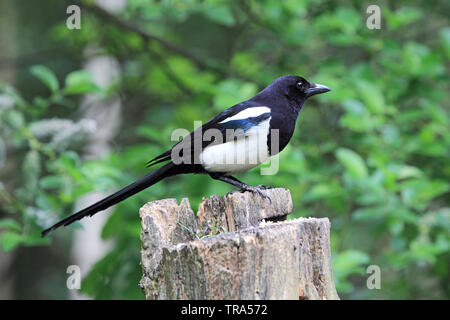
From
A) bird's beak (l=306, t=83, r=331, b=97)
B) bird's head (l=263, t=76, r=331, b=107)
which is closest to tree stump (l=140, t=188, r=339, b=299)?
bird's head (l=263, t=76, r=331, b=107)

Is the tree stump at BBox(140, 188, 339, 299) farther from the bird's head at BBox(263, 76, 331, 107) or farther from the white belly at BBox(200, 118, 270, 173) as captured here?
the bird's head at BBox(263, 76, 331, 107)

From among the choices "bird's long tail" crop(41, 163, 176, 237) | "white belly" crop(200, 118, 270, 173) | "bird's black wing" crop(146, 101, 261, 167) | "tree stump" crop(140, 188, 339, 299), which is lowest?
"tree stump" crop(140, 188, 339, 299)

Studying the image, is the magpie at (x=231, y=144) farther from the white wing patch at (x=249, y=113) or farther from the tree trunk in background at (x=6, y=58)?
the tree trunk in background at (x=6, y=58)

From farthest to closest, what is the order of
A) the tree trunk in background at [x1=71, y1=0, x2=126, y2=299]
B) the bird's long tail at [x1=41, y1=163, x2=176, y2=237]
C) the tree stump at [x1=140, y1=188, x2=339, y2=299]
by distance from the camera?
the tree trunk in background at [x1=71, y1=0, x2=126, y2=299] → the bird's long tail at [x1=41, y1=163, x2=176, y2=237] → the tree stump at [x1=140, y1=188, x2=339, y2=299]

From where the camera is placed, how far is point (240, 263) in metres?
2.07

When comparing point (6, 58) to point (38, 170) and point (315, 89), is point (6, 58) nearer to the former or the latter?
point (38, 170)

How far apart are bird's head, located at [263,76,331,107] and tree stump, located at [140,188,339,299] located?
77.0 inches

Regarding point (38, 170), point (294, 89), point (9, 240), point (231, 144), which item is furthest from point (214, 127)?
point (9, 240)

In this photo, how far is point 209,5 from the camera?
4832 millimetres

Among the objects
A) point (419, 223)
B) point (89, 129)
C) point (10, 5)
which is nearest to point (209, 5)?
point (89, 129)

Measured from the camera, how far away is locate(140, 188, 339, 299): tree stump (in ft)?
6.78

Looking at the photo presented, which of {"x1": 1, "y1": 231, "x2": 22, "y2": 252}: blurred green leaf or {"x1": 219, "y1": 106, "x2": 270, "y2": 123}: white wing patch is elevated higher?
{"x1": 219, "y1": 106, "x2": 270, "y2": 123}: white wing patch

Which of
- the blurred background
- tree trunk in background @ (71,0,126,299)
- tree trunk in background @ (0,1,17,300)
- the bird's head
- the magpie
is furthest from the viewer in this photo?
tree trunk in background @ (71,0,126,299)
